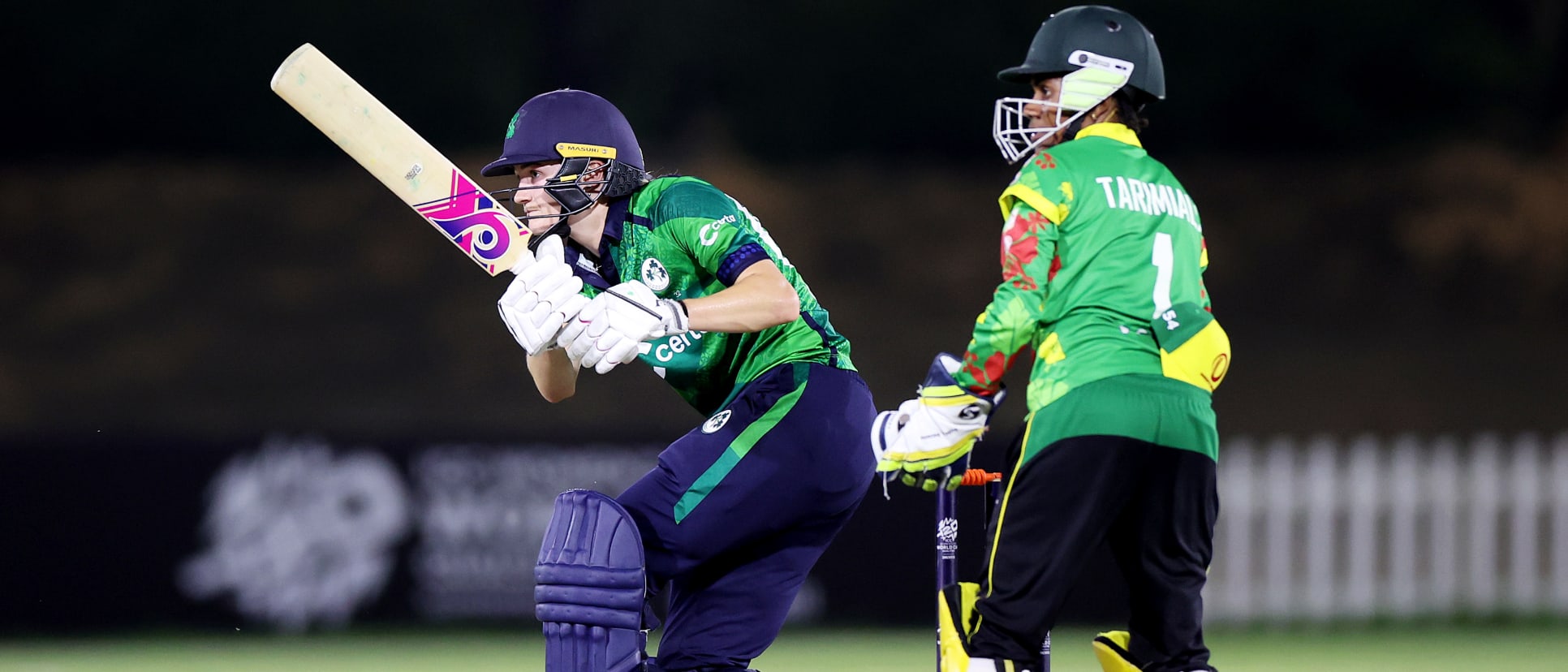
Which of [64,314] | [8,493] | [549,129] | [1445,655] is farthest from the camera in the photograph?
[64,314]

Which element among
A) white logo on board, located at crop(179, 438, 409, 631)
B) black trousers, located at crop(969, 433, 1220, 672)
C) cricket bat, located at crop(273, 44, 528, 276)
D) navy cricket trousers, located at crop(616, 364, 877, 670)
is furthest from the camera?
white logo on board, located at crop(179, 438, 409, 631)

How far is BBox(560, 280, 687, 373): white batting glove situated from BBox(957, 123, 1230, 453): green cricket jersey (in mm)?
630

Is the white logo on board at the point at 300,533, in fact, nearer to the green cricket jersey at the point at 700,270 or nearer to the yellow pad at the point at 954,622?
the green cricket jersey at the point at 700,270

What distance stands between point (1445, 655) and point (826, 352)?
4616mm

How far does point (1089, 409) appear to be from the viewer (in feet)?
11.5

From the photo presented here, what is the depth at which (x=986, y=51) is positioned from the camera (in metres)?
14.8

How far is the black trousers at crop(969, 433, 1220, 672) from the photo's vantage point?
3473mm

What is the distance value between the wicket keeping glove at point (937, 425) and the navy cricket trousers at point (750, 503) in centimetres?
19

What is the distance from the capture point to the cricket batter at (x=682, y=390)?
3561 mm

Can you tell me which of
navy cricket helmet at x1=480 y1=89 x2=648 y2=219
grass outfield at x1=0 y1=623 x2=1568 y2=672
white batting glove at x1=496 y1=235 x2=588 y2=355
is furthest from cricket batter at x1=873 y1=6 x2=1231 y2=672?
grass outfield at x1=0 y1=623 x2=1568 y2=672

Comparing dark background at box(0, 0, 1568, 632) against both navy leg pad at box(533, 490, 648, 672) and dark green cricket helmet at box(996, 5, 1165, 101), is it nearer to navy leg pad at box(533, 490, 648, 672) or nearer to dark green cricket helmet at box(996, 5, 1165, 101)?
dark green cricket helmet at box(996, 5, 1165, 101)

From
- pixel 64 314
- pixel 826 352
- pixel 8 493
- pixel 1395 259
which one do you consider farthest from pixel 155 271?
pixel 826 352

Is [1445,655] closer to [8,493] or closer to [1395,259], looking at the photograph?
[8,493]

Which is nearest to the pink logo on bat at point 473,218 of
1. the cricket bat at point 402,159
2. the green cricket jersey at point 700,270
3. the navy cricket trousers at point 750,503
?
the cricket bat at point 402,159
